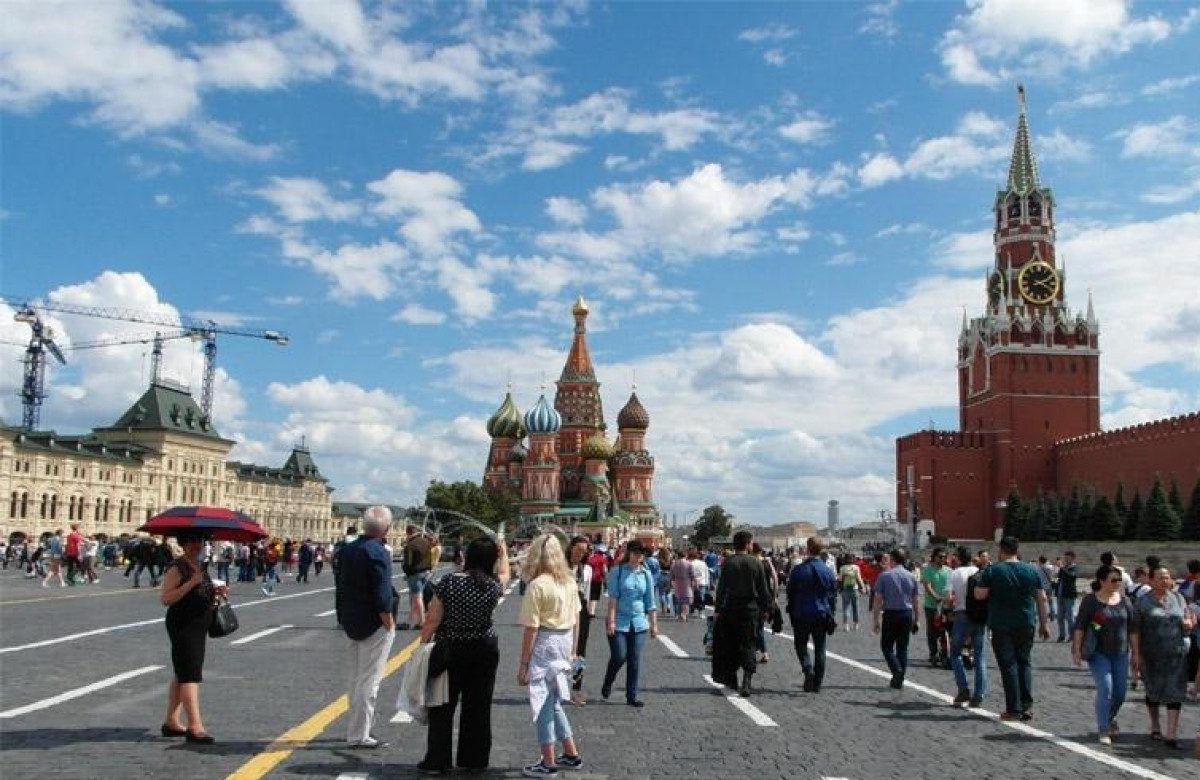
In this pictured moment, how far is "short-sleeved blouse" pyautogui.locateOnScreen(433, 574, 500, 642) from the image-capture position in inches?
303

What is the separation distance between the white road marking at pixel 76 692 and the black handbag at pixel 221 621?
229 centimetres

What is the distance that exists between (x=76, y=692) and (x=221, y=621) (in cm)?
317

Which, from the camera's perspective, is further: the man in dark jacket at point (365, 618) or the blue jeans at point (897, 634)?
the blue jeans at point (897, 634)

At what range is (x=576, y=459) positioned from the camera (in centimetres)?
11819

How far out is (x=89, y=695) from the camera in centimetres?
1092

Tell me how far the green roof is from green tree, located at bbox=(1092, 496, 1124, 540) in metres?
75.6

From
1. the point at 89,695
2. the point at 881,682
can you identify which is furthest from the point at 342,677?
the point at 881,682

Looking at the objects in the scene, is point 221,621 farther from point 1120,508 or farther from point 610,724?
point 1120,508

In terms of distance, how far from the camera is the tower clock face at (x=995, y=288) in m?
105

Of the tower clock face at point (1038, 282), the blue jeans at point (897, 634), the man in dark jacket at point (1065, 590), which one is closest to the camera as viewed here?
the blue jeans at point (897, 634)

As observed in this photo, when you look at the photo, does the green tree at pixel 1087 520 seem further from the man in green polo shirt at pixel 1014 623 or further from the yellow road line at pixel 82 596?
the man in green polo shirt at pixel 1014 623

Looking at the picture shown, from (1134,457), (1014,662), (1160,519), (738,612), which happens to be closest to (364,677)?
(738,612)

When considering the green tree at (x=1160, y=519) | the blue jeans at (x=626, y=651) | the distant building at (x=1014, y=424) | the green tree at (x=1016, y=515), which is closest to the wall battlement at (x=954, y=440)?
the distant building at (x=1014, y=424)

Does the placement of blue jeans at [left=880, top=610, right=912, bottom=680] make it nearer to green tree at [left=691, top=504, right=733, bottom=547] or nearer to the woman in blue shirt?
the woman in blue shirt
